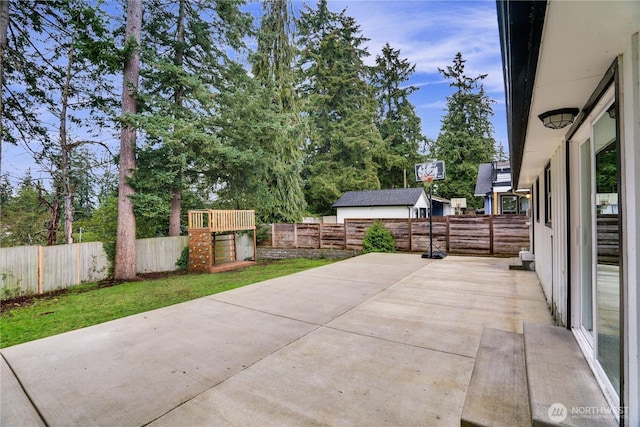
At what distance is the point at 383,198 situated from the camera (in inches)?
737

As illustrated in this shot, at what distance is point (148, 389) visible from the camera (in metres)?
2.44

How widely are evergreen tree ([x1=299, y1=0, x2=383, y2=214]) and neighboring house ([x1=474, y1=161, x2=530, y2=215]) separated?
7.35m

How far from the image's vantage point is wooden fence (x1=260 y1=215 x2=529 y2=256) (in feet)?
32.0

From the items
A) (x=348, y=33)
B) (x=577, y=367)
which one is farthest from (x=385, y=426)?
(x=348, y=33)

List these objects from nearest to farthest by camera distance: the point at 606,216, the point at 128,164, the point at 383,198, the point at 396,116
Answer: the point at 606,216 < the point at 128,164 < the point at 383,198 < the point at 396,116

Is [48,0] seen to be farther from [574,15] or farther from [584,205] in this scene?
[584,205]

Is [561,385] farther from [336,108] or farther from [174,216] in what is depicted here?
[336,108]

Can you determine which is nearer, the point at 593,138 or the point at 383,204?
the point at 593,138

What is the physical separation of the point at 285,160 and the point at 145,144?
23.2 ft

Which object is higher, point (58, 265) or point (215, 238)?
point (215, 238)

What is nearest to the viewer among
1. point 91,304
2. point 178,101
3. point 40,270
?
point 91,304

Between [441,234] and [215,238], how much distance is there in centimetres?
849

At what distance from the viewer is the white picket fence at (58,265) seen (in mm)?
7172

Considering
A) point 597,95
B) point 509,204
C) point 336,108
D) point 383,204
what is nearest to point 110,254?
point 597,95
